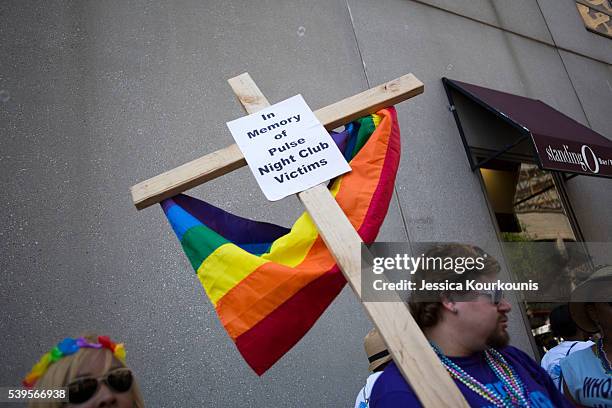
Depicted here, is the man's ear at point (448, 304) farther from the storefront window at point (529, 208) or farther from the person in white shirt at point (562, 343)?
the storefront window at point (529, 208)

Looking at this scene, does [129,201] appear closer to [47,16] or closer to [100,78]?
[100,78]

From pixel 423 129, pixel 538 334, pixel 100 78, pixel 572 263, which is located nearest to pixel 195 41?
pixel 100 78

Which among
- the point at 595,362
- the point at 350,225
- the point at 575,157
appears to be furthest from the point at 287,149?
the point at 575,157

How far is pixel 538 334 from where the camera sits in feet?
15.6

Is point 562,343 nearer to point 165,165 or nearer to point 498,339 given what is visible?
point 498,339

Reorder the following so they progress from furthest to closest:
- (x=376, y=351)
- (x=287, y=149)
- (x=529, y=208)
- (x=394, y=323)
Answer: (x=529, y=208) < (x=376, y=351) < (x=287, y=149) < (x=394, y=323)

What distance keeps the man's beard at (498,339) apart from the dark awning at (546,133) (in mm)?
3037

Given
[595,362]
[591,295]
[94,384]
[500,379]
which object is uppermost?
[94,384]

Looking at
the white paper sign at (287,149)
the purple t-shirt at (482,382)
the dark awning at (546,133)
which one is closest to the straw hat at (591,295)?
the purple t-shirt at (482,382)

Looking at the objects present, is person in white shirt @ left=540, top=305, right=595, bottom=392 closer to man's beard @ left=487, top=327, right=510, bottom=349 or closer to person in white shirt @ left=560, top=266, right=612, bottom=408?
person in white shirt @ left=560, top=266, right=612, bottom=408

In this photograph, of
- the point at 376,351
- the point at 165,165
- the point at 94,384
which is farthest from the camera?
the point at 165,165

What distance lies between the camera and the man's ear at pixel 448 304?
1.79m

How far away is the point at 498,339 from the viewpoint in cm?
176

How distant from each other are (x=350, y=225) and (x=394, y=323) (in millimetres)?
403
